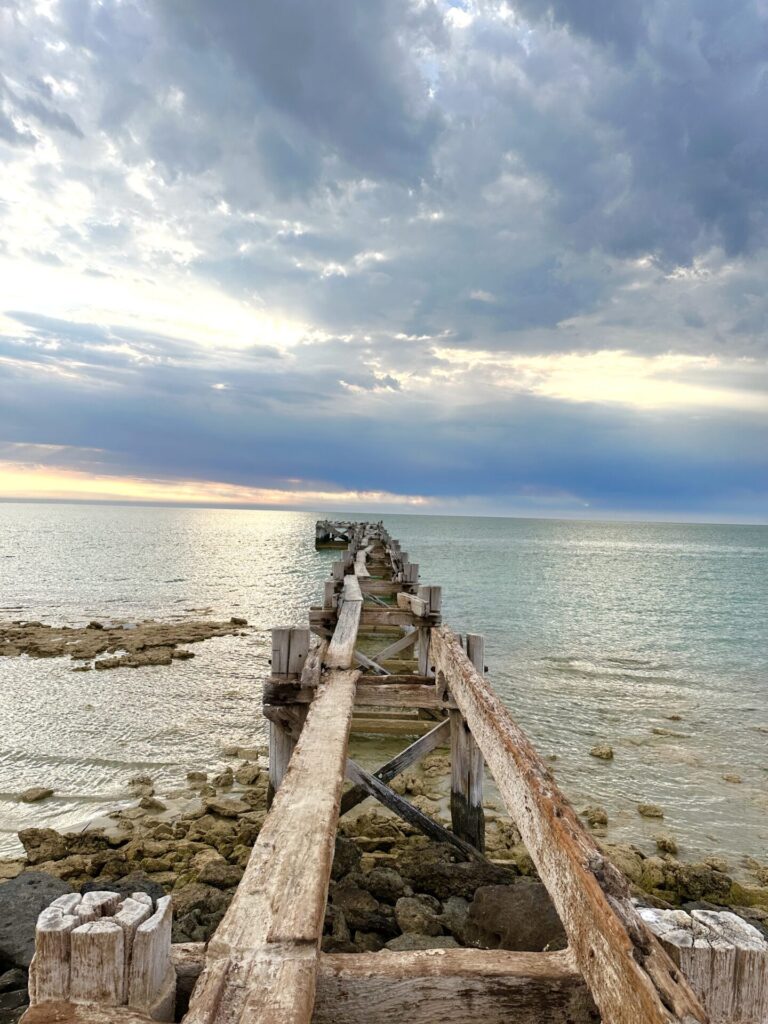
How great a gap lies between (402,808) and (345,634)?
79.7 inches

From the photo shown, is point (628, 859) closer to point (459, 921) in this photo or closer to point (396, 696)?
point (459, 921)

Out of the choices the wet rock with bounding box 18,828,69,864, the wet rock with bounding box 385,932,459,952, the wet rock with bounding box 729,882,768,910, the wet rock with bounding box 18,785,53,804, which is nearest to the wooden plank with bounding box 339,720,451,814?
the wet rock with bounding box 385,932,459,952

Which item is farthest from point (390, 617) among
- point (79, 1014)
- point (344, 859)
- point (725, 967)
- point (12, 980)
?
point (79, 1014)

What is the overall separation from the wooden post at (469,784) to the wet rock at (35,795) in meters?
4.93

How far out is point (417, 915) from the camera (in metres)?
4.32

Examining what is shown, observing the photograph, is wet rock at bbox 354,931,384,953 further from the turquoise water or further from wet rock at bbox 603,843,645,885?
the turquoise water

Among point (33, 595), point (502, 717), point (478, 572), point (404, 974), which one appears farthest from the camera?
point (478, 572)

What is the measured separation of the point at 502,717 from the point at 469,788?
8.71 feet

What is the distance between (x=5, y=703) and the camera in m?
11.1

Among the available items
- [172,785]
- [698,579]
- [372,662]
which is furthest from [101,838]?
[698,579]

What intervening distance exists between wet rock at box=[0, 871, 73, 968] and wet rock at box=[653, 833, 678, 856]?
225 inches

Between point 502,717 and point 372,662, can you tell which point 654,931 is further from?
point 372,662

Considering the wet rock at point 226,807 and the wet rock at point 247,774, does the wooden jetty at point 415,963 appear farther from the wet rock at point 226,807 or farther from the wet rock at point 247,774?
the wet rock at point 247,774

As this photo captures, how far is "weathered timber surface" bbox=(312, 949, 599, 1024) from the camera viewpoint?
1900 millimetres
